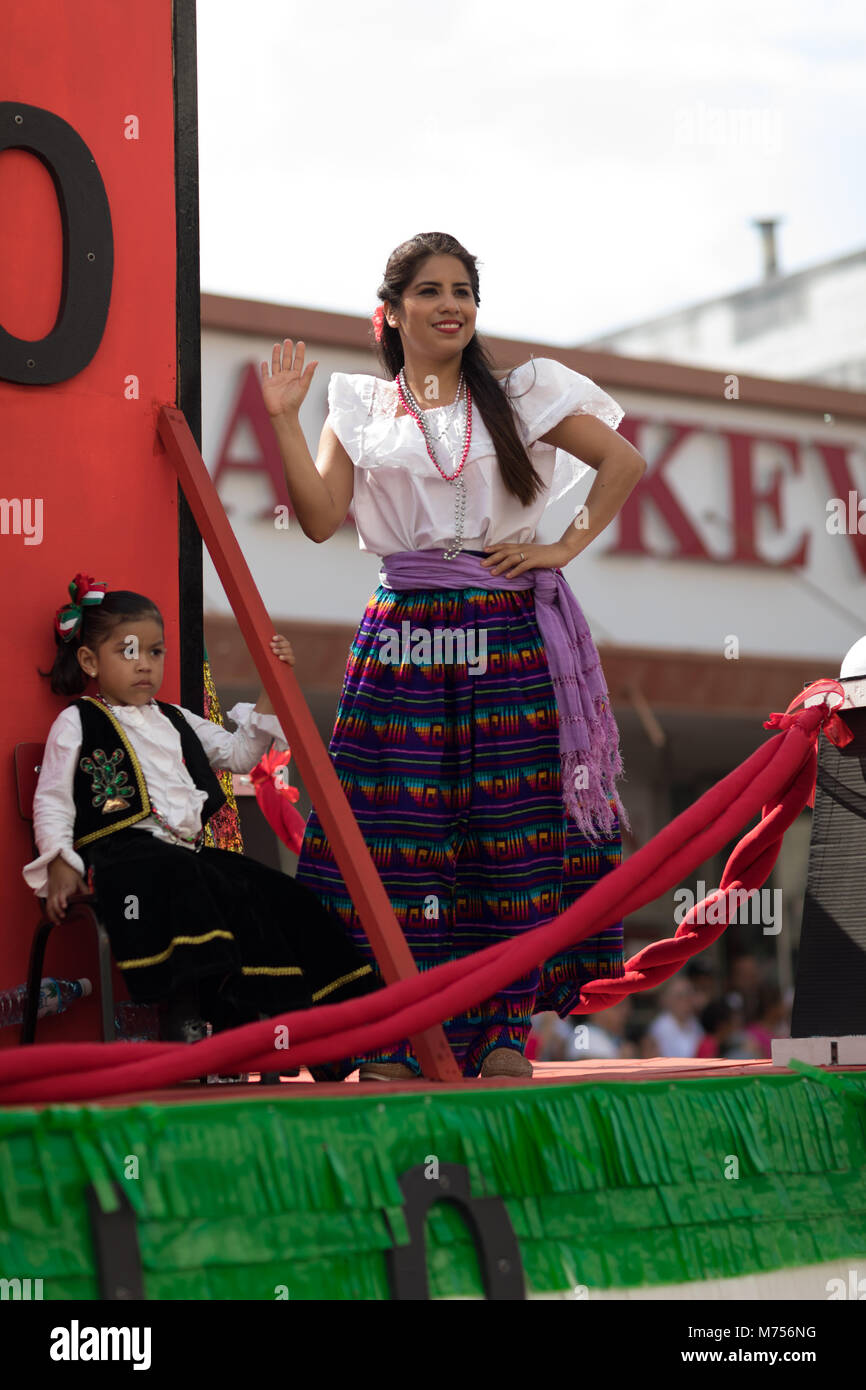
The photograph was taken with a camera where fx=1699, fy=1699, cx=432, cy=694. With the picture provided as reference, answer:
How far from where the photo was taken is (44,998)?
3.50 m

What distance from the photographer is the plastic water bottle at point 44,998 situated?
3480mm

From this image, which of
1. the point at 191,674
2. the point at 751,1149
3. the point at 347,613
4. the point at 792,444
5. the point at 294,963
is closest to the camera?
the point at 751,1149

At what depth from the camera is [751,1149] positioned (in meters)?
2.94

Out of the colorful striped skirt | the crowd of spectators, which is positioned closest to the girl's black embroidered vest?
the colorful striped skirt

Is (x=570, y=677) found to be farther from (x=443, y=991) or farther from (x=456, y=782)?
(x=443, y=991)

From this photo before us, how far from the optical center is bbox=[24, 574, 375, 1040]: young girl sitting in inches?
129

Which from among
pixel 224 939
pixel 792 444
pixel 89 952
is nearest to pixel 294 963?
pixel 224 939

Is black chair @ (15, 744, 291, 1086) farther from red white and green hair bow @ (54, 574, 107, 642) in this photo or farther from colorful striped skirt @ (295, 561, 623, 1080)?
colorful striped skirt @ (295, 561, 623, 1080)

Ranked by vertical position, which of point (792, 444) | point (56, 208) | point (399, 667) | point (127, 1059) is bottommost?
point (127, 1059)

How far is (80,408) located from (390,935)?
1431 mm

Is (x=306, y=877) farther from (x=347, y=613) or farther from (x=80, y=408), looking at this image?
(x=347, y=613)

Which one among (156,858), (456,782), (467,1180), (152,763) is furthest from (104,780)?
(467,1180)

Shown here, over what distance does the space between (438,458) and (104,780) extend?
3.29ft

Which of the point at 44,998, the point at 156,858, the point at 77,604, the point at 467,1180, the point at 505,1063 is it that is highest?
the point at 77,604
